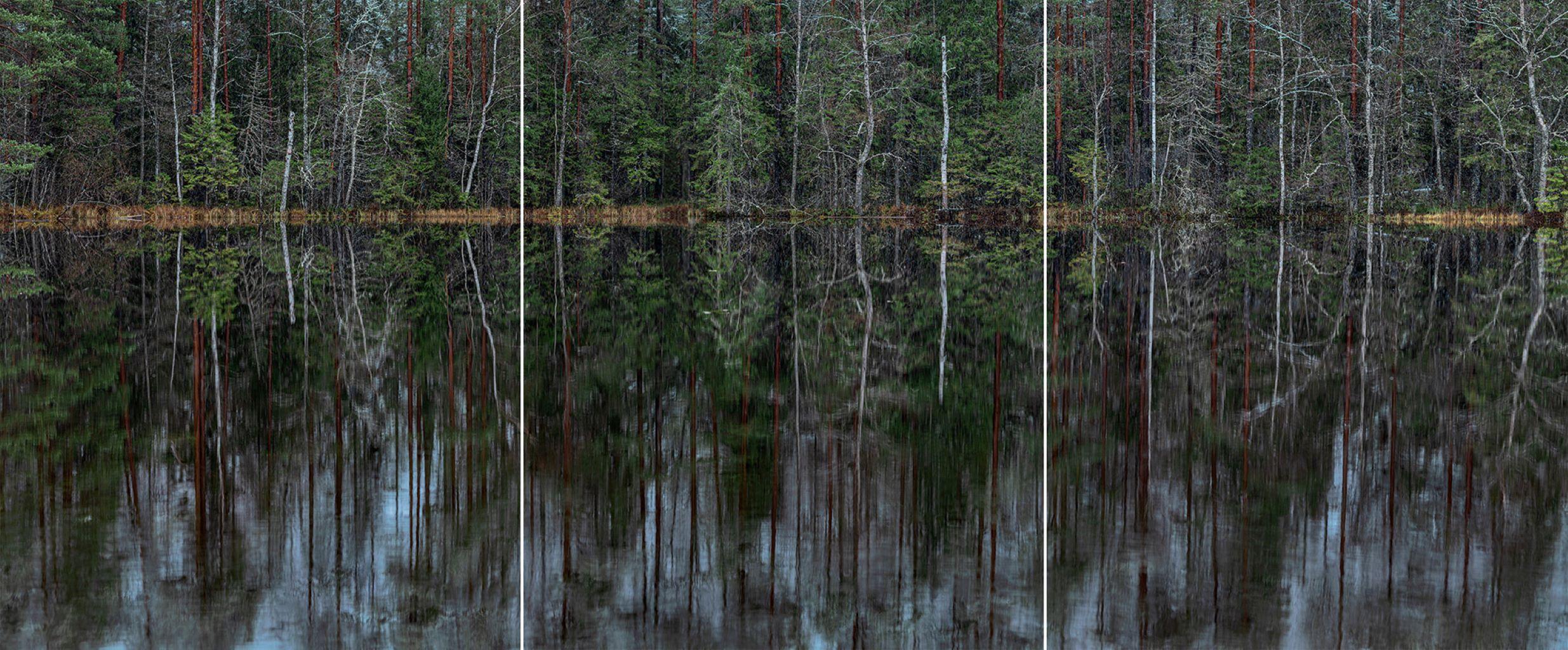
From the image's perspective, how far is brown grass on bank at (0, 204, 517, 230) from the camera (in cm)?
2225

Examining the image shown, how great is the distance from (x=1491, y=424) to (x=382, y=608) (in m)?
3.94

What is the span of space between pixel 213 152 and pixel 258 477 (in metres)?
24.5

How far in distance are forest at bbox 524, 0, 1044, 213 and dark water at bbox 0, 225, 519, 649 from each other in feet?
65.2

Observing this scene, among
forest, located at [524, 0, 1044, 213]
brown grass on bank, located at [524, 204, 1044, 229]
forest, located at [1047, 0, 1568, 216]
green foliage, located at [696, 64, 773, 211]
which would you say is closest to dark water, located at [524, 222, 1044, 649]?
brown grass on bank, located at [524, 204, 1044, 229]

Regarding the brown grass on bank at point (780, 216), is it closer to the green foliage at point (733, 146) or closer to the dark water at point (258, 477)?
the green foliage at point (733, 146)

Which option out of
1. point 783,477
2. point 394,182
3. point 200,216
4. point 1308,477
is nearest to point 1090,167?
point 394,182

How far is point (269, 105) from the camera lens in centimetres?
2945

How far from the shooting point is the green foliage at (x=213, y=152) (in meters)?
25.6

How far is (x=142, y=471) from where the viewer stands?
12.1 ft

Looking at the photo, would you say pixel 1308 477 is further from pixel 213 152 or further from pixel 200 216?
pixel 213 152

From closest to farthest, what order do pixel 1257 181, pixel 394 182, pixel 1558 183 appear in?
pixel 1558 183 → pixel 1257 181 → pixel 394 182

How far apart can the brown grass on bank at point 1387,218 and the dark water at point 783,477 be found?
18453 mm

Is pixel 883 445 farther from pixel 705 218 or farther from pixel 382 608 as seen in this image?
pixel 705 218

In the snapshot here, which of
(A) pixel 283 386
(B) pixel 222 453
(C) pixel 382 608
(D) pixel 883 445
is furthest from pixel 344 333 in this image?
(C) pixel 382 608
